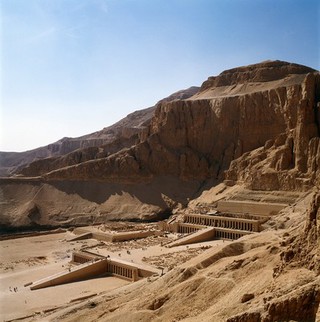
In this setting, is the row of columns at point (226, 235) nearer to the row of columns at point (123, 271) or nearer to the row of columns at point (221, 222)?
the row of columns at point (221, 222)

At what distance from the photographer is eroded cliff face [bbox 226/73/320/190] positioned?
194 ft

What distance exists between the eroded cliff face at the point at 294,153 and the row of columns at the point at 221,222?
7.61m

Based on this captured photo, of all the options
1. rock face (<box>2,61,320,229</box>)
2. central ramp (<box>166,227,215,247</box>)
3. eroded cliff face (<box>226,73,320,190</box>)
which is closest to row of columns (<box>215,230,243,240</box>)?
central ramp (<box>166,227,215,247</box>)

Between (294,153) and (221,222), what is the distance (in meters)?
13.9

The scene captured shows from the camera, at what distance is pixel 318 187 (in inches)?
768

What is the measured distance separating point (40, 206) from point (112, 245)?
2783 centimetres

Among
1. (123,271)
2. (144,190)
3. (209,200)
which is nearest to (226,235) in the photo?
(209,200)

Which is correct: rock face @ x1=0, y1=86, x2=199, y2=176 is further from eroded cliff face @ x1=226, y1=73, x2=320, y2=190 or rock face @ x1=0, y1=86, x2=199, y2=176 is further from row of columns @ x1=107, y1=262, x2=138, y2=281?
row of columns @ x1=107, y1=262, x2=138, y2=281

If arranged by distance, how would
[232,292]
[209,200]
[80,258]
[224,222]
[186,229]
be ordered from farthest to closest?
Result: [209,200], [186,229], [224,222], [80,258], [232,292]

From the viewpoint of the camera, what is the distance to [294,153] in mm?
62750

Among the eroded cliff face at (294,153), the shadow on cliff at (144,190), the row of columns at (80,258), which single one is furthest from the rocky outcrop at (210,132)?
the row of columns at (80,258)

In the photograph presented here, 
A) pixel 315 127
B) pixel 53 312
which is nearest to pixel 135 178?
pixel 315 127

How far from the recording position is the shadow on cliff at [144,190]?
81.8m

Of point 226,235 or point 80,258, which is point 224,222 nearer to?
point 226,235
